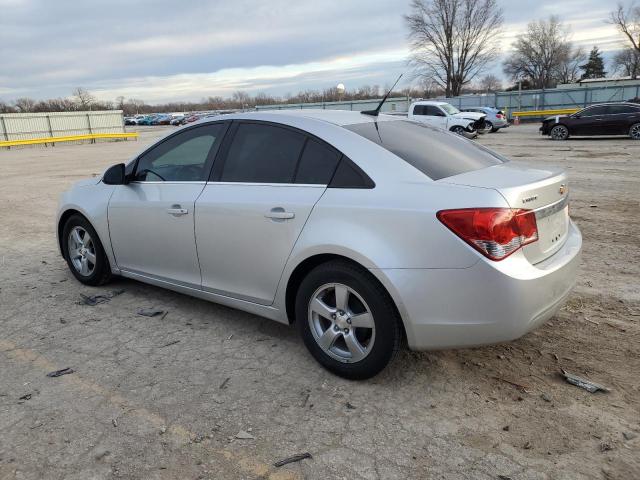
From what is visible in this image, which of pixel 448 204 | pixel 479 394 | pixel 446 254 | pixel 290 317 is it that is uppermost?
pixel 448 204

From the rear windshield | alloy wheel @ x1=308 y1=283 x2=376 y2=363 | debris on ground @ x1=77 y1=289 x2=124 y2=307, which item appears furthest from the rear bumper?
debris on ground @ x1=77 y1=289 x2=124 y2=307

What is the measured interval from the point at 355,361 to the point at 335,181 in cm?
111

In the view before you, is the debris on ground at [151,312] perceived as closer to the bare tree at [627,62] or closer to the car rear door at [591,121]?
the car rear door at [591,121]

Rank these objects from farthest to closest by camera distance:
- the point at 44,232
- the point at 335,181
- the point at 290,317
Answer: the point at 44,232
the point at 290,317
the point at 335,181

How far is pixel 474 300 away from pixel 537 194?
29.2 inches

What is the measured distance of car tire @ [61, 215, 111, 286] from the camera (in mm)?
5031

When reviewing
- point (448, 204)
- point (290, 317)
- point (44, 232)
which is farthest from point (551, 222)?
point (44, 232)

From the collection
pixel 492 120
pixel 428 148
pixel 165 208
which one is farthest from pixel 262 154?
pixel 492 120

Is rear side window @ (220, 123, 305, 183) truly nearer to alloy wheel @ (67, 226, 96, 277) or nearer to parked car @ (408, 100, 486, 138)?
alloy wheel @ (67, 226, 96, 277)

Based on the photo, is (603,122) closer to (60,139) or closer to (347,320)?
(347,320)

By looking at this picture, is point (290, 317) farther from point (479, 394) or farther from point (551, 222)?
point (551, 222)

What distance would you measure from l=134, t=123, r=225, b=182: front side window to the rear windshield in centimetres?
118

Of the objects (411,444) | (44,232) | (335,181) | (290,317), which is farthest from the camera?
(44,232)

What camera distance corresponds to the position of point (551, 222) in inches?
125
